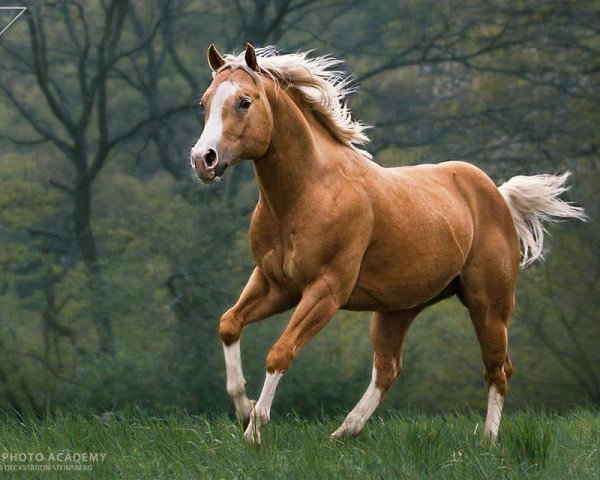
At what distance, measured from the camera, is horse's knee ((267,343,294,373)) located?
5.01 metres

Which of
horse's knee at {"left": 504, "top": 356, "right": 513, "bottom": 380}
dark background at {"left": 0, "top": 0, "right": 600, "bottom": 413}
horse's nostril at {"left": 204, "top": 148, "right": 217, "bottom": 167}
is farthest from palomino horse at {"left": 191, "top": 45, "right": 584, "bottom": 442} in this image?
dark background at {"left": 0, "top": 0, "right": 600, "bottom": 413}

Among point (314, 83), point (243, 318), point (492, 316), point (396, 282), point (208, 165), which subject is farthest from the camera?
point (492, 316)


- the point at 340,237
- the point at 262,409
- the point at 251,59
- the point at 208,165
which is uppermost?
the point at 251,59

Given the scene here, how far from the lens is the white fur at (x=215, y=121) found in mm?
4750

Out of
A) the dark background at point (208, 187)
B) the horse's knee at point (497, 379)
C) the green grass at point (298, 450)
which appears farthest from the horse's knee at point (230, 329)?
the dark background at point (208, 187)

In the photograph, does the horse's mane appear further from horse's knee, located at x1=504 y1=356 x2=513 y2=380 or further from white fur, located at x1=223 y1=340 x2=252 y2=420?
horse's knee, located at x1=504 y1=356 x2=513 y2=380

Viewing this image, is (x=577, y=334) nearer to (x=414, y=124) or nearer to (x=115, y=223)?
(x=414, y=124)

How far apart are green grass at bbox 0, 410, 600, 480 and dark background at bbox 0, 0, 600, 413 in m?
4.38

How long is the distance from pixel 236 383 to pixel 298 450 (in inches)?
17.7

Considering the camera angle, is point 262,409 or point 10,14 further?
point 10,14

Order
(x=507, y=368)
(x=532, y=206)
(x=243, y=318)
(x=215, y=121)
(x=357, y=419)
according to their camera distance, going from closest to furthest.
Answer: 1. (x=215, y=121)
2. (x=243, y=318)
3. (x=357, y=419)
4. (x=507, y=368)
5. (x=532, y=206)

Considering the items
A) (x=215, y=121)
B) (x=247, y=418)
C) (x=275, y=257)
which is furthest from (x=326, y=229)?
(x=247, y=418)

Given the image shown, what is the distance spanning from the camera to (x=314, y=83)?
546 centimetres

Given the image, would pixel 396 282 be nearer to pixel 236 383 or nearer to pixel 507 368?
pixel 236 383
